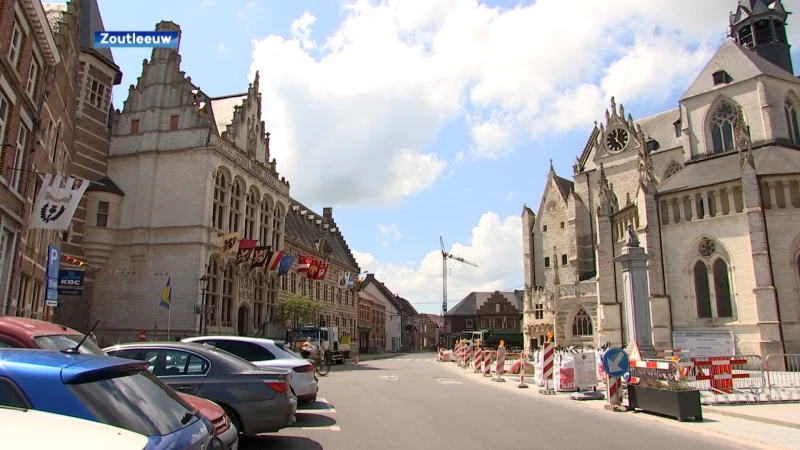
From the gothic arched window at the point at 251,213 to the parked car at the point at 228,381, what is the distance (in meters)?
26.9

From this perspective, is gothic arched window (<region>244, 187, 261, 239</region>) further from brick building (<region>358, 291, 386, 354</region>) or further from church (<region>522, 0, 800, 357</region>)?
brick building (<region>358, 291, 386, 354</region>)

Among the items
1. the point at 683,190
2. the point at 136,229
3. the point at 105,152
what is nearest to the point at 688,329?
the point at 683,190

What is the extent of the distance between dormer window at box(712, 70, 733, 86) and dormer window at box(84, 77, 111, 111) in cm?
4011

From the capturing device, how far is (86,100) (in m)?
30.6

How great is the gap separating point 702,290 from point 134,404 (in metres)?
33.2

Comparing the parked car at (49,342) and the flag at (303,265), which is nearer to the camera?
the parked car at (49,342)

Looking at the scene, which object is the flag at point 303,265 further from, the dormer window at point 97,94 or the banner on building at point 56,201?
the banner on building at point 56,201

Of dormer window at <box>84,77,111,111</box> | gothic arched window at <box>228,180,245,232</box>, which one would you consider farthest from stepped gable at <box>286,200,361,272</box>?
dormer window at <box>84,77,111,111</box>

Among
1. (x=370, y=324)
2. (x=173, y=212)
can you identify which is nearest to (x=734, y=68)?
(x=173, y=212)

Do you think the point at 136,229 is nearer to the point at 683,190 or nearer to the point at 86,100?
the point at 86,100

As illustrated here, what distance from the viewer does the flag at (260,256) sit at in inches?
1257

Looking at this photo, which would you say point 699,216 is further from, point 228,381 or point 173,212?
point 228,381

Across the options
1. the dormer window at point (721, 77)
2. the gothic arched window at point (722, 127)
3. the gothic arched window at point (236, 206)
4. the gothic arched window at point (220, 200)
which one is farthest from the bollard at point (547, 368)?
the dormer window at point (721, 77)

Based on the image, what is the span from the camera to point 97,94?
103 feet
